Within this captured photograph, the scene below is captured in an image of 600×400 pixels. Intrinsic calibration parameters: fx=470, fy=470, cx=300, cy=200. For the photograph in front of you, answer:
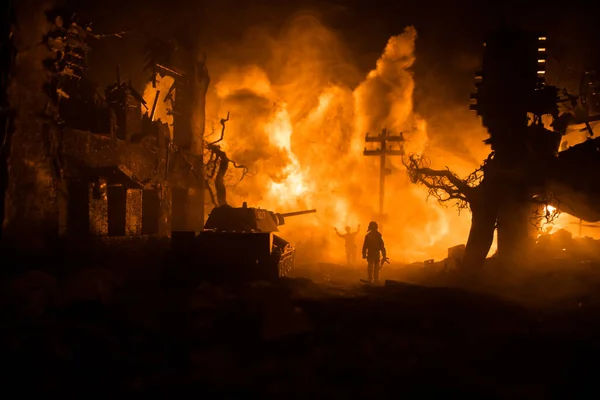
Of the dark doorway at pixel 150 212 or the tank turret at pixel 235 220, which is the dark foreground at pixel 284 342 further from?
the dark doorway at pixel 150 212

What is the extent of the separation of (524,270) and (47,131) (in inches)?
595

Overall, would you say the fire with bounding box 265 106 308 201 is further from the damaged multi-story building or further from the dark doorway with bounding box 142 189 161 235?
the dark doorway with bounding box 142 189 161 235

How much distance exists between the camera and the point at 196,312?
8867 mm

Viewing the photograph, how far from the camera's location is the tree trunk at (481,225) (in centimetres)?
1622

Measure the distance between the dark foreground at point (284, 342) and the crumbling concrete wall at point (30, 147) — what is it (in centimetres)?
282

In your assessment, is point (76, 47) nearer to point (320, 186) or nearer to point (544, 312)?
point (544, 312)

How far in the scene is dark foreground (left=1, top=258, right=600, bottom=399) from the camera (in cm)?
636

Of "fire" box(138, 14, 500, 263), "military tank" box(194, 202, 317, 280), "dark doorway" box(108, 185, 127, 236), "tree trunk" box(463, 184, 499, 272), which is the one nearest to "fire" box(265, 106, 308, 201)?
"fire" box(138, 14, 500, 263)

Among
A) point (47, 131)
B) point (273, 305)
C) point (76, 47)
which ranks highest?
point (76, 47)

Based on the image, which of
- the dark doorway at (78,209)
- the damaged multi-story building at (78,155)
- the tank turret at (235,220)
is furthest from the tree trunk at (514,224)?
the dark doorway at (78,209)

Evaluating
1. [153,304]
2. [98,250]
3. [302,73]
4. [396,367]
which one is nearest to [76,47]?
[98,250]

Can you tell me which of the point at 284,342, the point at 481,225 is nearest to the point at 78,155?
the point at 284,342

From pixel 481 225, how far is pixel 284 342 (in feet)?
36.2

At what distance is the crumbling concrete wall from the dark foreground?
282 centimetres
